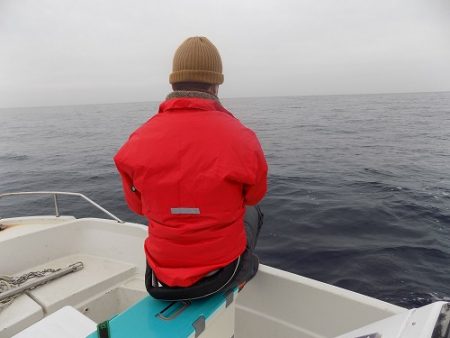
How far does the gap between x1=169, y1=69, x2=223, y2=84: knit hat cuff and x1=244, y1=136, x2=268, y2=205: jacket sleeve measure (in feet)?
1.48

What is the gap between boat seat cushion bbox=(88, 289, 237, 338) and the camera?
164 cm

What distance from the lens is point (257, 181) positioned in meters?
1.74

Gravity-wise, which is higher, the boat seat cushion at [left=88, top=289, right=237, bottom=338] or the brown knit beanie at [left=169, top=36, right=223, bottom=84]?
the brown knit beanie at [left=169, top=36, right=223, bottom=84]

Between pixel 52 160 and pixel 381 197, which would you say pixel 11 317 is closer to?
pixel 381 197

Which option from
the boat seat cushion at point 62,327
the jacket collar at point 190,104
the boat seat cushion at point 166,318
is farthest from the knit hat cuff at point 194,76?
the boat seat cushion at point 62,327

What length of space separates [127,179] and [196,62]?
770 mm

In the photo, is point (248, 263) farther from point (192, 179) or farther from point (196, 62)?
point (196, 62)

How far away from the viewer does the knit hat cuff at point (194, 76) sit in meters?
1.77

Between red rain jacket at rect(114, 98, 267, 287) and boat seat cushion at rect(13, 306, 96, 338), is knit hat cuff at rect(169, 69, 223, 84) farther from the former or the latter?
boat seat cushion at rect(13, 306, 96, 338)

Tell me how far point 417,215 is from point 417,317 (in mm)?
6766

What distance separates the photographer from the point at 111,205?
31.8 feet

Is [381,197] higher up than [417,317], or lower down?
lower down

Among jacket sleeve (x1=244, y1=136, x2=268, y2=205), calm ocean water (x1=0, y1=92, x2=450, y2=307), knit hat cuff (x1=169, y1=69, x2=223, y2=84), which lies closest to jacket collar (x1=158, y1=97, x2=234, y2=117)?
knit hat cuff (x1=169, y1=69, x2=223, y2=84)

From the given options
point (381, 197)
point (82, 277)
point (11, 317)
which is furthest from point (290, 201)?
point (11, 317)
